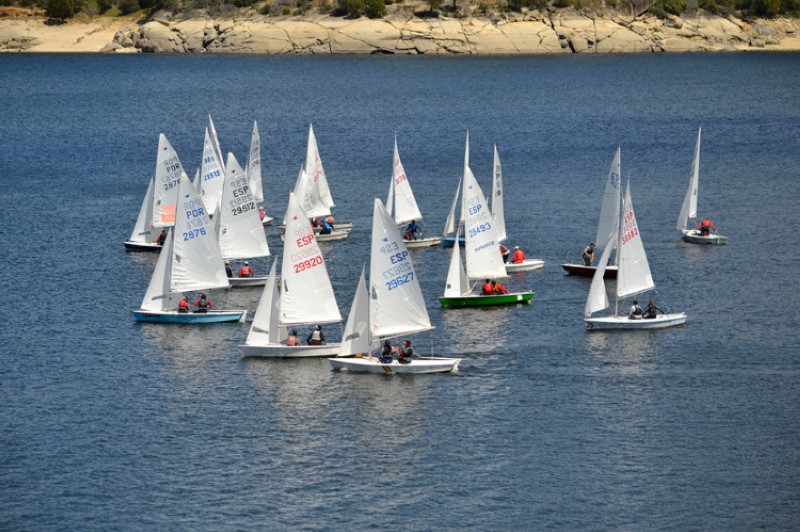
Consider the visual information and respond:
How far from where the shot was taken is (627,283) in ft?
288

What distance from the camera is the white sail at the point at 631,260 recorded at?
288 feet

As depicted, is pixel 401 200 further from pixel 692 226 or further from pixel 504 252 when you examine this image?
pixel 692 226

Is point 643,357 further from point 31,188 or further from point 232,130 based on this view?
point 232,130

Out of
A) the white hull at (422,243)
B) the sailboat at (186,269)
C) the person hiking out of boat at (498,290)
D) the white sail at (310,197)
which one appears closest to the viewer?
the sailboat at (186,269)

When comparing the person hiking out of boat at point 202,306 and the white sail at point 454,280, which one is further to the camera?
the white sail at point 454,280

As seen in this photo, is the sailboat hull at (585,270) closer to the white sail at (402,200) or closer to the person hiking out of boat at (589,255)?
the person hiking out of boat at (589,255)

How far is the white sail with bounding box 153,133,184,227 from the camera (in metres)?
102

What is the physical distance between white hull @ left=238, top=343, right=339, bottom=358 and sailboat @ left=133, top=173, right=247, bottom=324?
25.6 feet

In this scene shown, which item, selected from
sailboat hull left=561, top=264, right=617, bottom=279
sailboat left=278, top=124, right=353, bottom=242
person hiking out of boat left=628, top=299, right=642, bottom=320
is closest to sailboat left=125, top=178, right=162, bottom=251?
sailboat left=278, top=124, right=353, bottom=242

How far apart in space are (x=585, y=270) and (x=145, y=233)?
3563 cm

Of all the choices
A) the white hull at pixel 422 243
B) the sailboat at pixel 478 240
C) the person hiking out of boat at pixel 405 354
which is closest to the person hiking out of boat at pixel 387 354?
the person hiking out of boat at pixel 405 354

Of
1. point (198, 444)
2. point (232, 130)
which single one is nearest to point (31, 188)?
point (232, 130)

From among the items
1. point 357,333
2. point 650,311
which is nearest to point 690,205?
point 650,311

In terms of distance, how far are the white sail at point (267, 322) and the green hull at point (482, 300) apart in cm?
1385
